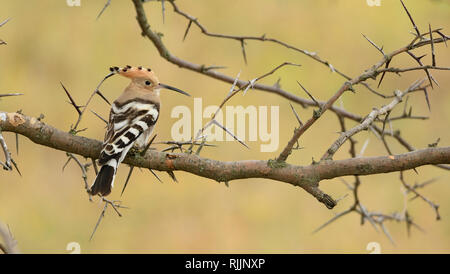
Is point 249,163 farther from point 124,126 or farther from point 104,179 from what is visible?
point 124,126

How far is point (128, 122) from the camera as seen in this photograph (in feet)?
6.77

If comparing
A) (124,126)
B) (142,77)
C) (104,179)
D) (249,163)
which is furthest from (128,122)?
(249,163)

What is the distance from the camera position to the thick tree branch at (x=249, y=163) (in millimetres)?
1500

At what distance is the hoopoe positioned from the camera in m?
1.77

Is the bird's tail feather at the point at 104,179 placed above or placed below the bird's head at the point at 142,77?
below

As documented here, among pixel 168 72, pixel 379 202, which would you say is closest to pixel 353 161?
pixel 379 202

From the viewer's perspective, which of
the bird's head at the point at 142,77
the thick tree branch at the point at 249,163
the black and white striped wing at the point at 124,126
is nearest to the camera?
the thick tree branch at the point at 249,163

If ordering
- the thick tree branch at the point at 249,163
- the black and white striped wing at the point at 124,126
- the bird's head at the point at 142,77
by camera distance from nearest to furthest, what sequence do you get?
the thick tree branch at the point at 249,163, the black and white striped wing at the point at 124,126, the bird's head at the point at 142,77

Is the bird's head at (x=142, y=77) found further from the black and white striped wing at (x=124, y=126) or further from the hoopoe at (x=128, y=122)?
the black and white striped wing at (x=124, y=126)

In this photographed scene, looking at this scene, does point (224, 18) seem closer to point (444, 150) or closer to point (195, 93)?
point (195, 93)

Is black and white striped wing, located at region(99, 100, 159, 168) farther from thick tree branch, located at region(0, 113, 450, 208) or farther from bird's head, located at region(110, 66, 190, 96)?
bird's head, located at region(110, 66, 190, 96)

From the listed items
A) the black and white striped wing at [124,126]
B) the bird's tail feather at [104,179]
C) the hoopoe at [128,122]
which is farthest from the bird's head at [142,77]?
the bird's tail feather at [104,179]

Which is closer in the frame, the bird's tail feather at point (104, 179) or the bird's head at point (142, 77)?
the bird's tail feather at point (104, 179)

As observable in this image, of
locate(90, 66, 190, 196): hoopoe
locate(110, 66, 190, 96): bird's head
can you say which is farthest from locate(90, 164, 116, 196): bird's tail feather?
locate(110, 66, 190, 96): bird's head
